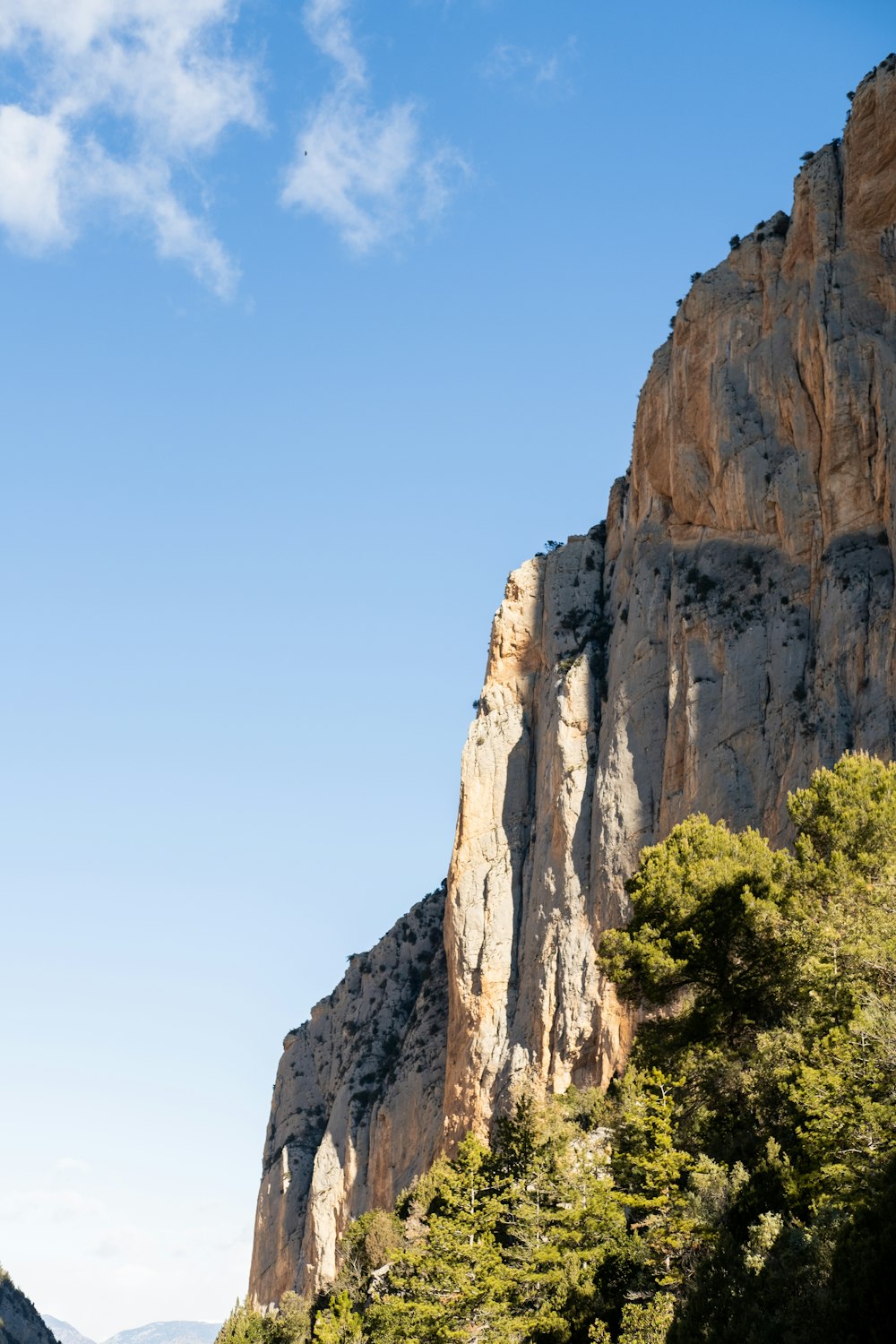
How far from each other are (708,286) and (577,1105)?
34.4 metres

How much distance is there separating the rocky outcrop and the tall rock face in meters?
59.0

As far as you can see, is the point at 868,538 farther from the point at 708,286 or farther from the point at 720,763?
the point at 708,286

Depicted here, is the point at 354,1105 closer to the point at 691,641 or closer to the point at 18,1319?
→ the point at 691,641

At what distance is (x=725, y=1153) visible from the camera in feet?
104

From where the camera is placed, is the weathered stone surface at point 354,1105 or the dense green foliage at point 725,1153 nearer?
the dense green foliage at point 725,1153

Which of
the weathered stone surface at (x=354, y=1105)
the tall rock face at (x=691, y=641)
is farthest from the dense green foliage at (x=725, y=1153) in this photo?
the weathered stone surface at (x=354, y=1105)

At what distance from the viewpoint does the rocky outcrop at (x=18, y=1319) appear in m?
117

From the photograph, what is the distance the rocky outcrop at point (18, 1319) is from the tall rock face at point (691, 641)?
5896 cm

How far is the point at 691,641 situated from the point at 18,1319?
311 feet

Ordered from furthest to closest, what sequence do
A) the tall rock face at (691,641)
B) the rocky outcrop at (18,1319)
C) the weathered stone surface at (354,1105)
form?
the rocky outcrop at (18,1319)
the weathered stone surface at (354,1105)
the tall rock face at (691,641)

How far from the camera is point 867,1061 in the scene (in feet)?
85.6

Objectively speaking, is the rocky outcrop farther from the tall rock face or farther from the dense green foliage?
the dense green foliage

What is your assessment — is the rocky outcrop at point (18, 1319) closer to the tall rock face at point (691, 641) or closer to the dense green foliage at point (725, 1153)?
the tall rock face at point (691, 641)

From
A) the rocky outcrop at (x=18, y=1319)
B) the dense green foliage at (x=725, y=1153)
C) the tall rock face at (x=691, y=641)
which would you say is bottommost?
the rocky outcrop at (x=18, y=1319)
